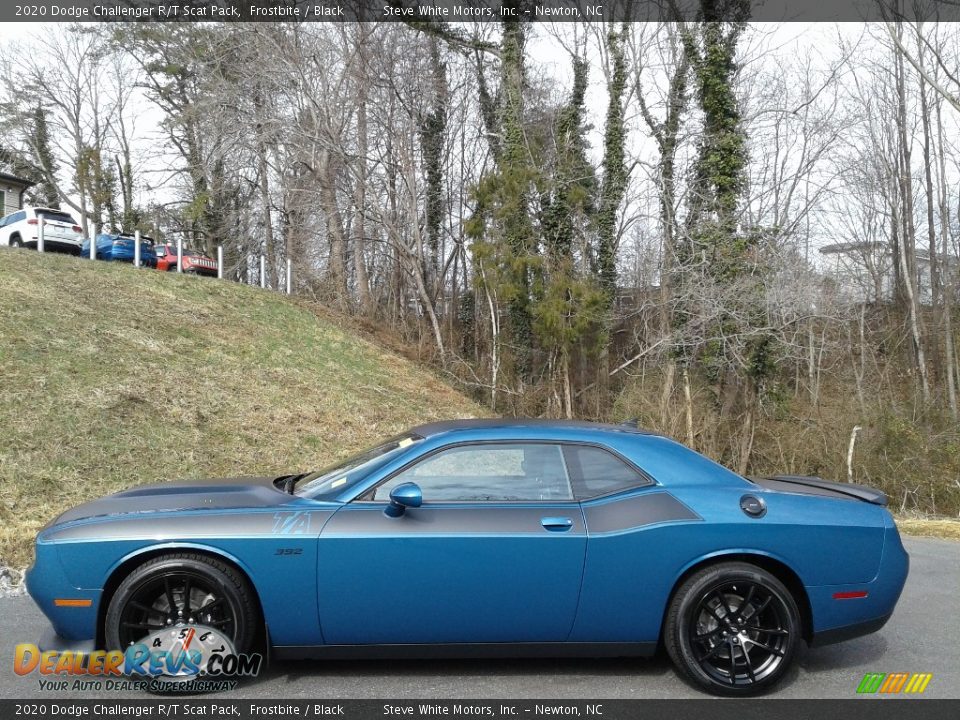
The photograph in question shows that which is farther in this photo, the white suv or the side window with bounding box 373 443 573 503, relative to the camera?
the white suv

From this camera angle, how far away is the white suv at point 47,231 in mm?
20672

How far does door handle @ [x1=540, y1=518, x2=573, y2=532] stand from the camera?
413cm

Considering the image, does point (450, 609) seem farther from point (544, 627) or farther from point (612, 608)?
point (612, 608)

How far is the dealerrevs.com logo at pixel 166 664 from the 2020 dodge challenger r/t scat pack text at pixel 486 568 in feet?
0.21

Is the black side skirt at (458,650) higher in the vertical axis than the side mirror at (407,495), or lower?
lower

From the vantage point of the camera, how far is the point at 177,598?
4.07m

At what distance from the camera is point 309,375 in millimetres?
16422

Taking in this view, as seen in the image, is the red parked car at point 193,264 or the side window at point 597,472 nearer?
the side window at point 597,472

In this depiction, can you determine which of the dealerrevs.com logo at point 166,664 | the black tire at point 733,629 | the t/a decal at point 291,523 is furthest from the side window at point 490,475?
the dealerrevs.com logo at point 166,664

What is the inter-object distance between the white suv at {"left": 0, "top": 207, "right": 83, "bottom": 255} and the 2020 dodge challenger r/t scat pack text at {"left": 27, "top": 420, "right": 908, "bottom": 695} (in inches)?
752

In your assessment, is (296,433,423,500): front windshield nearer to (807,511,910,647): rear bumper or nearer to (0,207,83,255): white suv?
(807,511,910,647): rear bumper

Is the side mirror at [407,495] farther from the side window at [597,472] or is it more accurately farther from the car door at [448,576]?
the side window at [597,472]

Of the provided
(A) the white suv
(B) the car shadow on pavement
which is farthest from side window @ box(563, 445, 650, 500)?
(A) the white suv
